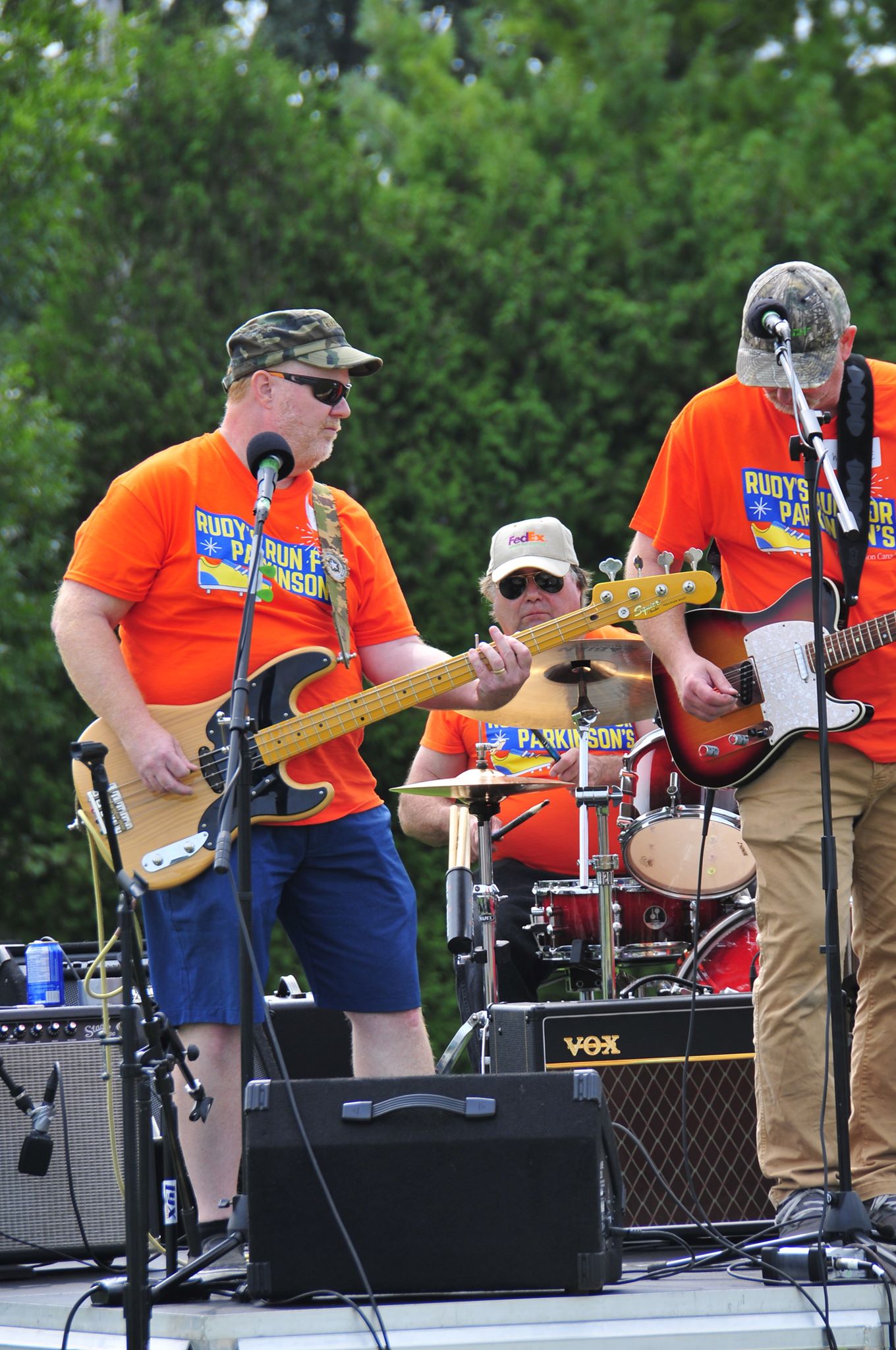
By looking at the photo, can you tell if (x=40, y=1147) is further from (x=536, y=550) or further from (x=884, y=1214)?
(x=536, y=550)

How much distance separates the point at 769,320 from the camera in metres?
3.46

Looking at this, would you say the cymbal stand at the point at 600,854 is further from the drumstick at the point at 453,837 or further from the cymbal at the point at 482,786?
the drumstick at the point at 453,837

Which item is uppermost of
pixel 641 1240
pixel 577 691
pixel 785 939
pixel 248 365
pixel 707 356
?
pixel 707 356

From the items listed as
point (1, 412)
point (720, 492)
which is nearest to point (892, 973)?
point (720, 492)

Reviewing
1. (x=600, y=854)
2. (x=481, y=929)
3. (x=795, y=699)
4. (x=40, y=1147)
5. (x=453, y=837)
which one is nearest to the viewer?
(x=795, y=699)

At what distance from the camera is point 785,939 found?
3.55 metres

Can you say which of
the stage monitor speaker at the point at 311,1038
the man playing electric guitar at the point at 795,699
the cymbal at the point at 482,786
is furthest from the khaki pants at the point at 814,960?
the stage monitor speaker at the point at 311,1038

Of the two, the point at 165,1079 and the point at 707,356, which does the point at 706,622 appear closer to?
the point at 165,1079

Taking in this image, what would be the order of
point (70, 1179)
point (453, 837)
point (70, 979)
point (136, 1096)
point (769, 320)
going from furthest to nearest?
point (453, 837), point (70, 979), point (70, 1179), point (769, 320), point (136, 1096)

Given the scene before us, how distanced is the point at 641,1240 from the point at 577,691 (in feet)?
5.61

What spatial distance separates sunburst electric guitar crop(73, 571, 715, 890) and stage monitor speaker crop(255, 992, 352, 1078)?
44.2 inches

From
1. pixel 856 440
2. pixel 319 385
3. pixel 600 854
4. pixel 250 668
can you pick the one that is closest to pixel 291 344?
pixel 319 385

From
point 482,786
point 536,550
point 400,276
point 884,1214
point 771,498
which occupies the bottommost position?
point 884,1214

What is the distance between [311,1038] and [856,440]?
2.40m
